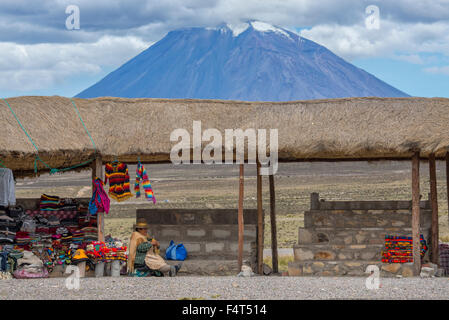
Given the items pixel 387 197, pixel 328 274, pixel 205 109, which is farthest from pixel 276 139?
pixel 387 197

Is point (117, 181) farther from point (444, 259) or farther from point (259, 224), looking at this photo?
point (444, 259)

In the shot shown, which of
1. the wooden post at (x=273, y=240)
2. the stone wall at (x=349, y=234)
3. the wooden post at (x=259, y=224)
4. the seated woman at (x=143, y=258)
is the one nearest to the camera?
the seated woman at (x=143, y=258)

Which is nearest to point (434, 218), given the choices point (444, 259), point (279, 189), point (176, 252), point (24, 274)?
point (444, 259)

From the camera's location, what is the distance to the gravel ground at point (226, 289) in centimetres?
940

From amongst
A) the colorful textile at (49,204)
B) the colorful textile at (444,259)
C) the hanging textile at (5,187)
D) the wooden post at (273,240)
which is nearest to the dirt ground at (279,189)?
the wooden post at (273,240)

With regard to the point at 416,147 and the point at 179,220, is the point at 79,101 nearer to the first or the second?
the point at 179,220

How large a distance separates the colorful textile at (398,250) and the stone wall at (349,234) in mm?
193

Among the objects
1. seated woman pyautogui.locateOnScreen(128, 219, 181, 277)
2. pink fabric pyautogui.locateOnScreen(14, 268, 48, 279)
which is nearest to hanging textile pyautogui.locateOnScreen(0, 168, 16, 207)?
pink fabric pyautogui.locateOnScreen(14, 268, 48, 279)

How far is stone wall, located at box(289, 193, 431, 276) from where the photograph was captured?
1239 cm

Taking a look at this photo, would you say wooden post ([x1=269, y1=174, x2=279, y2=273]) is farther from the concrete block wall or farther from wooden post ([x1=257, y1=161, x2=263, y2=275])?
wooden post ([x1=257, y1=161, x2=263, y2=275])

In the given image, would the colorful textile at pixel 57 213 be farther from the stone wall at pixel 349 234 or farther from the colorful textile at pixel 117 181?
the stone wall at pixel 349 234

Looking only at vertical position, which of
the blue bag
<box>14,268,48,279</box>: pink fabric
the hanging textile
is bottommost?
<box>14,268,48,279</box>: pink fabric

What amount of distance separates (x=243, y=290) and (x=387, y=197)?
3048 cm

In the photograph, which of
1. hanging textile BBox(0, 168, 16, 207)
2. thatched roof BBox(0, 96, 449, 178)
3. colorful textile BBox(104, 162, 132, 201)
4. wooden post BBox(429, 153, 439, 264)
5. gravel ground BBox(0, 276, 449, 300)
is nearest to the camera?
gravel ground BBox(0, 276, 449, 300)
